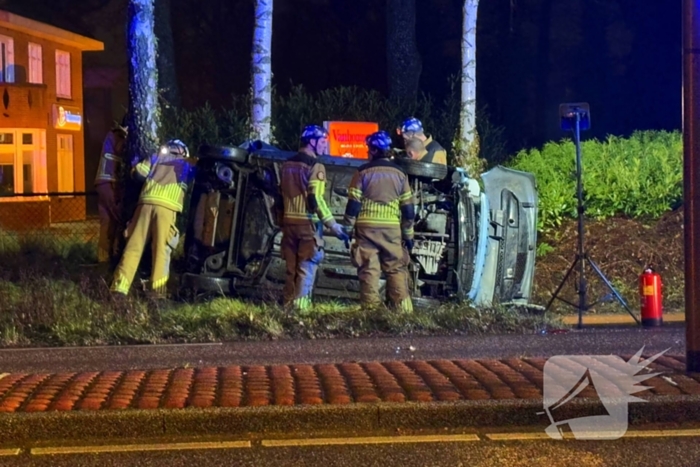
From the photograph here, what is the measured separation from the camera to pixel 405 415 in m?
5.75

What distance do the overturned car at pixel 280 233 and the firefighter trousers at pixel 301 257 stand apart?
0.39 m

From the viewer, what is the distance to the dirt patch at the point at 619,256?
1219cm

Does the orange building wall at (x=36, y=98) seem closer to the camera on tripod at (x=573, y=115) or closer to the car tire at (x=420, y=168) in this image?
the car tire at (x=420, y=168)

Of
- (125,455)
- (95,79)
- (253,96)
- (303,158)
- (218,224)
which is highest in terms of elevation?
(95,79)

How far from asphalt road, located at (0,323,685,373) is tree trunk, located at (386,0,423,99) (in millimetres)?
12128

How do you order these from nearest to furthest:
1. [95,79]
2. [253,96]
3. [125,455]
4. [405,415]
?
[125,455], [405,415], [253,96], [95,79]

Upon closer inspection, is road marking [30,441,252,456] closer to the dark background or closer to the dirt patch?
the dirt patch

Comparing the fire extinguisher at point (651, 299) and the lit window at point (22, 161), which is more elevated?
the lit window at point (22, 161)

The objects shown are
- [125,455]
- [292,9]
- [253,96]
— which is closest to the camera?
[125,455]

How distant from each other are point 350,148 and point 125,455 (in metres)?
9.13

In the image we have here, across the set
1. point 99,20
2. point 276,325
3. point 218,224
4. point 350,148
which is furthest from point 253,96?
point 99,20

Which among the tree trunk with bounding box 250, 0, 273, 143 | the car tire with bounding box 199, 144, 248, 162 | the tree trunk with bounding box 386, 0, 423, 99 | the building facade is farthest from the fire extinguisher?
the building facade

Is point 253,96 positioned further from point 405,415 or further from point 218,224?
point 405,415

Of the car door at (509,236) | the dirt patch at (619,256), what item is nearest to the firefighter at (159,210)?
the car door at (509,236)
